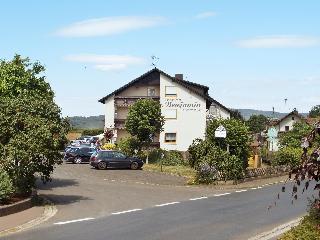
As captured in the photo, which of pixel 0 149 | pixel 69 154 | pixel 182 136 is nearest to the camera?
pixel 0 149

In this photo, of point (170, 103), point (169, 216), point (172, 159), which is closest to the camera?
point (169, 216)

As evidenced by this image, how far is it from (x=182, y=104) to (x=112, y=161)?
75.7 ft

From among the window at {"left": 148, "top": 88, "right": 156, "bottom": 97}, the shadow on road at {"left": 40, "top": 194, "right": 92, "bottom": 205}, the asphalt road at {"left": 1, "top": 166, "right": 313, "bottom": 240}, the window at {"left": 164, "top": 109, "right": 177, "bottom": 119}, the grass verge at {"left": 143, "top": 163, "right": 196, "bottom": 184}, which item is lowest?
the asphalt road at {"left": 1, "top": 166, "right": 313, "bottom": 240}

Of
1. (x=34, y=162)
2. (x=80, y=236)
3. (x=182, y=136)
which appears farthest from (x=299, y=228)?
(x=182, y=136)

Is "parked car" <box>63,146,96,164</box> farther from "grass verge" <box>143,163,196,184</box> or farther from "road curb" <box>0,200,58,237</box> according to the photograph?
"road curb" <box>0,200,58,237</box>

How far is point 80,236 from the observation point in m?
14.7

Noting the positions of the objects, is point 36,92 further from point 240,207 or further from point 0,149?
point 240,207

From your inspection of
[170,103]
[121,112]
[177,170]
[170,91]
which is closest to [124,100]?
[121,112]

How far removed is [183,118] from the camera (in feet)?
209

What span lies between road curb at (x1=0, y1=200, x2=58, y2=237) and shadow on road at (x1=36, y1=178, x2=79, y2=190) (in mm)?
6365

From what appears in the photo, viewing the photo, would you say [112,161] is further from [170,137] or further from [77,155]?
[170,137]

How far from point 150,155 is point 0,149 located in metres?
31.9

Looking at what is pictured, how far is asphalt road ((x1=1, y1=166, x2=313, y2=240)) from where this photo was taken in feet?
50.4

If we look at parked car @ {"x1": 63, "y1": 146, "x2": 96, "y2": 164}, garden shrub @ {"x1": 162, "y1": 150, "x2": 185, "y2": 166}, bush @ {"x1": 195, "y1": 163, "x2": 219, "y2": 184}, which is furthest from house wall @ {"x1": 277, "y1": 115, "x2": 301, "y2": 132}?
bush @ {"x1": 195, "y1": 163, "x2": 219, "y2": 184}
